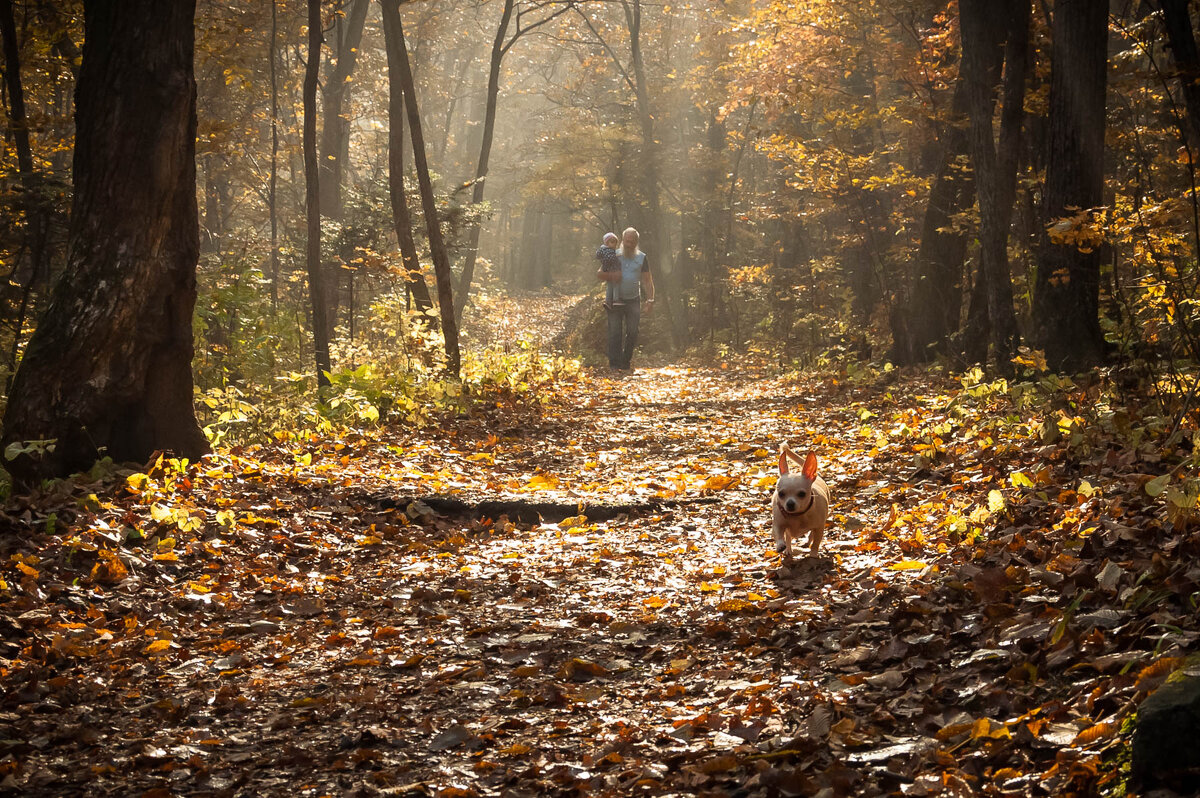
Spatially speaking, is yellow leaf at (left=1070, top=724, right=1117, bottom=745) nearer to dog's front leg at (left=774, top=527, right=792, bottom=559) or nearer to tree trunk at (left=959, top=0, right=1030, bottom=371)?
dog's front leg at (left=774, top=527, right=792, bottom=559)

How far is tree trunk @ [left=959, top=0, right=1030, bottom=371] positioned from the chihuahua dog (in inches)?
205

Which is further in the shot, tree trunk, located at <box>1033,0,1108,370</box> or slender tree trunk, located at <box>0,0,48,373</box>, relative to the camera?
slender tree trunk, located at <box>0,0,48,373</box>

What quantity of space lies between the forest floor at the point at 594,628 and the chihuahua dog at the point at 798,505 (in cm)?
18

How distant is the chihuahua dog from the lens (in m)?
5.32

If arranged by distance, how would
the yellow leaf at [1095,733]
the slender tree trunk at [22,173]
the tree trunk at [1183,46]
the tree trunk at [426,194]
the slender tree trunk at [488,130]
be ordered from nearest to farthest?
the yellow leaf at [1095,733]
the tree trunk at [1183,46]
the slender tree trunk at [22,173]
the tree trunk at [426,194]
the slender tree trunk at [488,130]

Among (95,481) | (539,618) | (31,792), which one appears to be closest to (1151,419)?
(539,618)

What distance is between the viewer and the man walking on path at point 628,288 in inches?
686

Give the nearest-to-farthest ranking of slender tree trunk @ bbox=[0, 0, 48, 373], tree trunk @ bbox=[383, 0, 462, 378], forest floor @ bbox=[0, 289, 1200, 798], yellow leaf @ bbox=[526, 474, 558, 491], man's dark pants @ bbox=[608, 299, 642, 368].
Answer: forest floor @ bbox=[0, 289, 1200, 798] < yellow leaf @ bbox=[526, 474, 558, 491] < slender tree trunk @ bbox=[0, 0, 48, 373] < tree trunk @ bbox=[383, 0, 462, 378] < man's dark pants @ bbox=[608, 299, 642, 368]

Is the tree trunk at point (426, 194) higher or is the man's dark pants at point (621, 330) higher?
the tree trunk at point (426, 194)

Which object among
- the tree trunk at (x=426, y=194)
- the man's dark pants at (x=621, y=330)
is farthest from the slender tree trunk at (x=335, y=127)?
the tree trunk at (x=426, y=194)

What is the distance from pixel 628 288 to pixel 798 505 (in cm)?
1249

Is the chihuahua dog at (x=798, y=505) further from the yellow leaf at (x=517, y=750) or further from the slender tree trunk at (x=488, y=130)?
the slender tree trunk at (x=488, y=130)

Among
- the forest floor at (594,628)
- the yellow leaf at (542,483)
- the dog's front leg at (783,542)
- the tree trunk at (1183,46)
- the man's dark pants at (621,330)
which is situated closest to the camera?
the forest floor at (594,628)

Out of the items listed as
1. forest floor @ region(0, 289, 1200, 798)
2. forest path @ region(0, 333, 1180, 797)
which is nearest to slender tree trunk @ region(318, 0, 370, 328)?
forest floor @ region(0, 289, 1200, 798)
